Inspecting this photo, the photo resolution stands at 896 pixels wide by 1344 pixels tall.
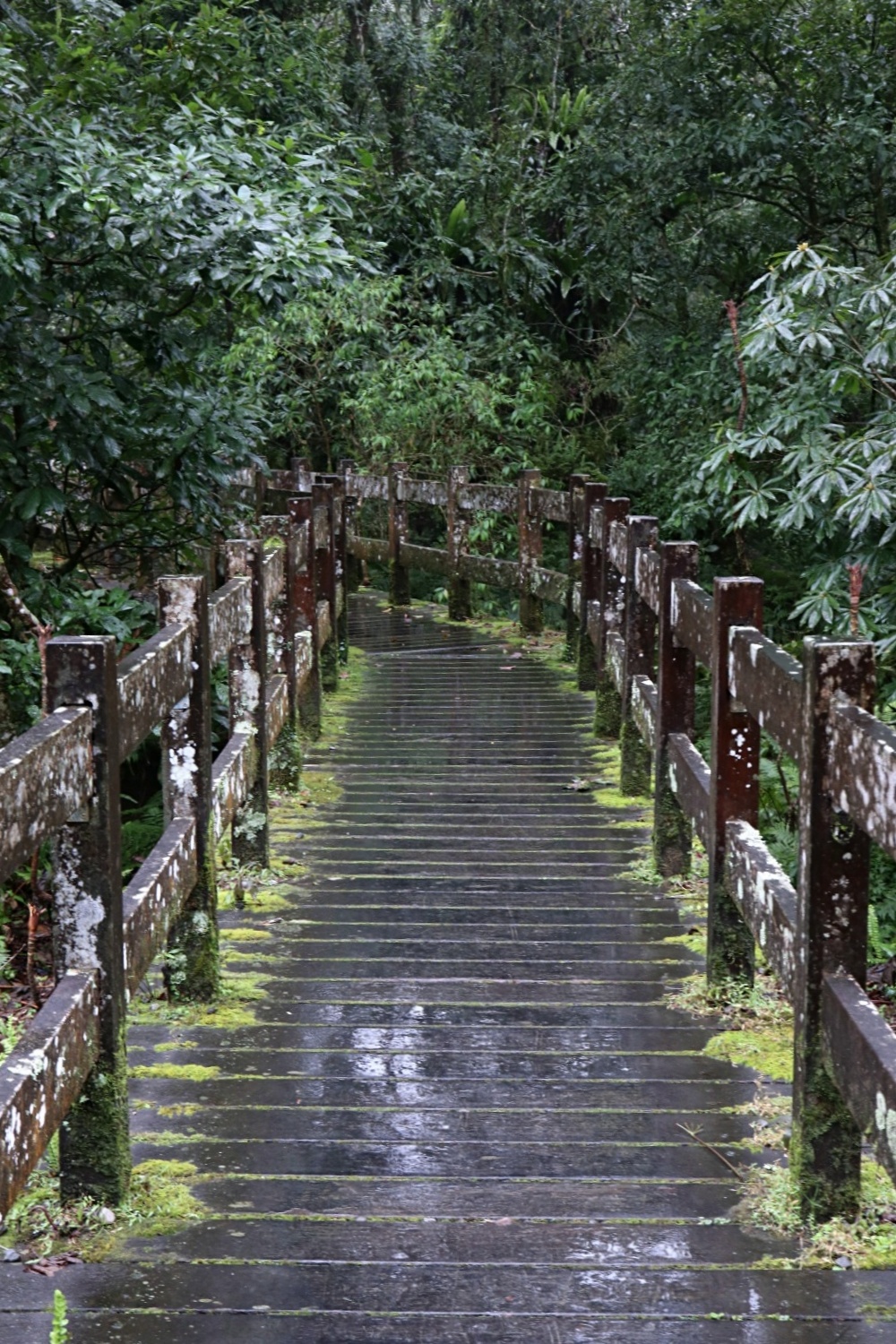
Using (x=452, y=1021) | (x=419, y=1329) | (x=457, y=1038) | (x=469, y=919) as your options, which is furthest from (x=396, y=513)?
(x=419, y=1329)

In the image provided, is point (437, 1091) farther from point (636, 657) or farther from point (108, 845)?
point (636, 657)

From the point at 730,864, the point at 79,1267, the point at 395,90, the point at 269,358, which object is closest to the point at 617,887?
the point at 730,864

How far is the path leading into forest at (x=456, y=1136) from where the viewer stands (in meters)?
2.57

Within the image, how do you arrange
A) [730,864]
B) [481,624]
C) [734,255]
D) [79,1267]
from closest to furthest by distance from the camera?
1. [79,1267]
2. [730,864]
3. [481,624]
4. [734,255]

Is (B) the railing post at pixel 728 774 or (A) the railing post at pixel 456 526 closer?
(B) the railing post at pixel 728 774

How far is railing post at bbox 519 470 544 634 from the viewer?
1123 cm

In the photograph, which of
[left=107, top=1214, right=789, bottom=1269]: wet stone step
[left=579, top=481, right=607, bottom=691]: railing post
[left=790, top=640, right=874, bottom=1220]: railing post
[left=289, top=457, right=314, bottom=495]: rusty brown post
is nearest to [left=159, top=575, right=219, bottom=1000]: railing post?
[left=107, top=1214, right=789, bottom=1269]: wet stone step

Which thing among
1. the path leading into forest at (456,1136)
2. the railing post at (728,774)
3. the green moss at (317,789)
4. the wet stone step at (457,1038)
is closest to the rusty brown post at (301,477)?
the green moss at (317,789)

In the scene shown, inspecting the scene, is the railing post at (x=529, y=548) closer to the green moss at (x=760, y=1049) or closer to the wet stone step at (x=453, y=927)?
the wet stone step at (x=453, y=927)

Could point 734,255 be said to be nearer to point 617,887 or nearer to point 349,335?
point 349,335

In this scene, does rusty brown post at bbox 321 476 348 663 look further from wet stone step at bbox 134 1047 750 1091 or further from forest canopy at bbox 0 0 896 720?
wet stone step at bbox 134 1047 750 1091

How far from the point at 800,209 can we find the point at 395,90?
7681 millimetres

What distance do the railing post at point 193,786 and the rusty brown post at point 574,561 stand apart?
546 cm

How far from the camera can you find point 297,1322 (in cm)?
253
